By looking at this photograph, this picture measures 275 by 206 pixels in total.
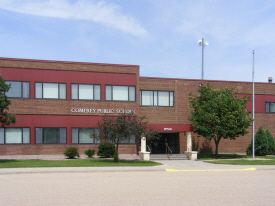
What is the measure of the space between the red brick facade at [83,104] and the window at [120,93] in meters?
0.39

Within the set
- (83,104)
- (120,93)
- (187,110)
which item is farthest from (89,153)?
(187,110)

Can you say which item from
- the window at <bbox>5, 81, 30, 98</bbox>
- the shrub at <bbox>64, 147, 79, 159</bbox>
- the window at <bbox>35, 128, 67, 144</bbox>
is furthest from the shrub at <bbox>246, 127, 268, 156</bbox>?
the window at <bbox>5, 81, 30, 98</bbox>

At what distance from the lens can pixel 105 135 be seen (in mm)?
21719

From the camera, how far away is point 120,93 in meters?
29.8

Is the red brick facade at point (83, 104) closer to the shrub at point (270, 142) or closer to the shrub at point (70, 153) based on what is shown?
the shrub at point (70, 153)

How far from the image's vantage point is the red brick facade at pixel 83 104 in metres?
27.4

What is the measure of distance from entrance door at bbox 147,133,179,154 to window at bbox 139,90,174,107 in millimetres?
3532

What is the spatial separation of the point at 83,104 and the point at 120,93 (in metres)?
3.68

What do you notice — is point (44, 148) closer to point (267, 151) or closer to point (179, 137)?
point (179, 137)

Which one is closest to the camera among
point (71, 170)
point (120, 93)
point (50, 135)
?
point (71, 170)

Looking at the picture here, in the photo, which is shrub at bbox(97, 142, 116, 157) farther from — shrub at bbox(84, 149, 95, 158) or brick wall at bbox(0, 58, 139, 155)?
brick wall at bbox(0, 58, 139, 155)

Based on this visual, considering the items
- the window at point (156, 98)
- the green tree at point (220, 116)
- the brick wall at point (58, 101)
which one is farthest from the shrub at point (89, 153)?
the green tree at point (220, 116)

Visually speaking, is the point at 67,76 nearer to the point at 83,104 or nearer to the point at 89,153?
the point at 83,104

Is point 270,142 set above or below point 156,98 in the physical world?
below
